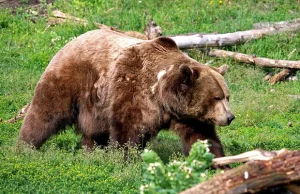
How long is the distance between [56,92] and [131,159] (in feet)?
4.64

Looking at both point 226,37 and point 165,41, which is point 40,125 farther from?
point 226,37

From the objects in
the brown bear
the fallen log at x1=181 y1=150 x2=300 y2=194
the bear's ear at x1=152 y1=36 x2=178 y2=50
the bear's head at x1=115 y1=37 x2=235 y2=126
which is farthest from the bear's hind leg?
the fallen log at x1=181 y1=150 x2=300 y2=194

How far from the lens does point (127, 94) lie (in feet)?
27.3

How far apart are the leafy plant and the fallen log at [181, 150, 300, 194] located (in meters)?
0.33

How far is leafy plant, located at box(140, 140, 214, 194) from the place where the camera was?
4922 millimetres

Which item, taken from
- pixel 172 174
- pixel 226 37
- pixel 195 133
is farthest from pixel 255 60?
pixel 172 174

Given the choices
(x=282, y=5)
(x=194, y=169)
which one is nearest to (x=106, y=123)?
(x=194, y=169)

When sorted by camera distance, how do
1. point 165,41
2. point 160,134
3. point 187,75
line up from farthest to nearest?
1. point 160,134
2. point 165,41
3. point 187,75

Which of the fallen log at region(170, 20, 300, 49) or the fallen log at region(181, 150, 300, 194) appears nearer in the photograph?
the fallen log at region(181, 150, 300, 194)

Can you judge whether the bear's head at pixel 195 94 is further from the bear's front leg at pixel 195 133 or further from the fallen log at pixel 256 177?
the fallen log at pixel 256 177

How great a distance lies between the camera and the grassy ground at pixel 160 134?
289 inches

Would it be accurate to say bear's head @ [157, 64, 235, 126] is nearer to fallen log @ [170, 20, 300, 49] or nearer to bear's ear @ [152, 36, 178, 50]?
bear's ear @ [152, 36, 178, 50]

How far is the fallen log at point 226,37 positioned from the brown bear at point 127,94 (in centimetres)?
470

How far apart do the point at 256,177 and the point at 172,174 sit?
0.68 metres
